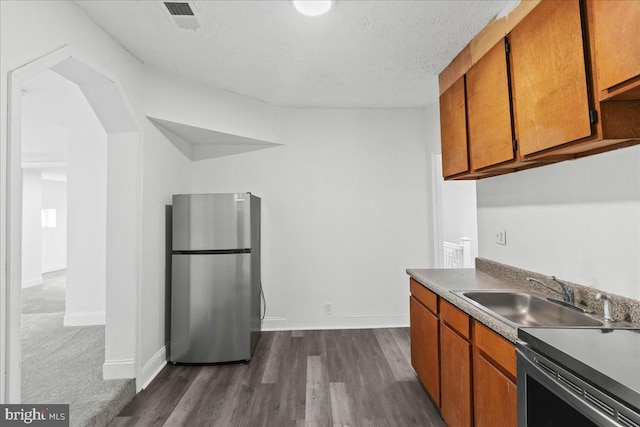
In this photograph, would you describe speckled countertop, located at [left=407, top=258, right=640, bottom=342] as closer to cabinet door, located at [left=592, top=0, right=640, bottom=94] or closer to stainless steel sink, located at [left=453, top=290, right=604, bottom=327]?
stainless steel sink, located at [left=453, top=290, right=604, bottom=327]

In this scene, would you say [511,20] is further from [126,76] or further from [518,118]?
[126,76]

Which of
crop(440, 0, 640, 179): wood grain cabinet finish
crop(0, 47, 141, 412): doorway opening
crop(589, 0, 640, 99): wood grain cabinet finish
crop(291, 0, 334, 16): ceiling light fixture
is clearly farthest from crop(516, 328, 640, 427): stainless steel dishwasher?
crop(0, 47, 141, 412): doorway opening

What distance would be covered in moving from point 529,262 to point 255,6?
241 cm

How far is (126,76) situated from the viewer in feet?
7.99

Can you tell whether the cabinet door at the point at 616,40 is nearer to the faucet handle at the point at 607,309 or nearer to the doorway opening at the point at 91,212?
the faucet handle at the point at 607,309

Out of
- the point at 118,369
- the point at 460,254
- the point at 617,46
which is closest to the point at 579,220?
the point at 617,46

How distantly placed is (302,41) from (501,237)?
212 centimetres

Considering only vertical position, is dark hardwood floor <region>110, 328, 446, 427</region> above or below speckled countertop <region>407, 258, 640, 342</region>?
below

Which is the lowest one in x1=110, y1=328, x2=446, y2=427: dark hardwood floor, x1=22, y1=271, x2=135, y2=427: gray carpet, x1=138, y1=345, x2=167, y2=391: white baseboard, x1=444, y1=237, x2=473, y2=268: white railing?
x1=110, y1=328, x2=446, y2=427: dark hardwood floor

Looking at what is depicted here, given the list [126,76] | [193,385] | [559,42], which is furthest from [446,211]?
[126,76]

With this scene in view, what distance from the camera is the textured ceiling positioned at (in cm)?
198

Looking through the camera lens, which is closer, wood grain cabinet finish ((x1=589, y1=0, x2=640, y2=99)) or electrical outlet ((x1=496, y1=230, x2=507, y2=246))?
wood grain cabinet finish ((x1=589, y1=0, x2=640, y2=99))

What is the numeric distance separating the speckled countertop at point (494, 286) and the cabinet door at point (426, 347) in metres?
0.24

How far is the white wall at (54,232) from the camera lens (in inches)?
304
